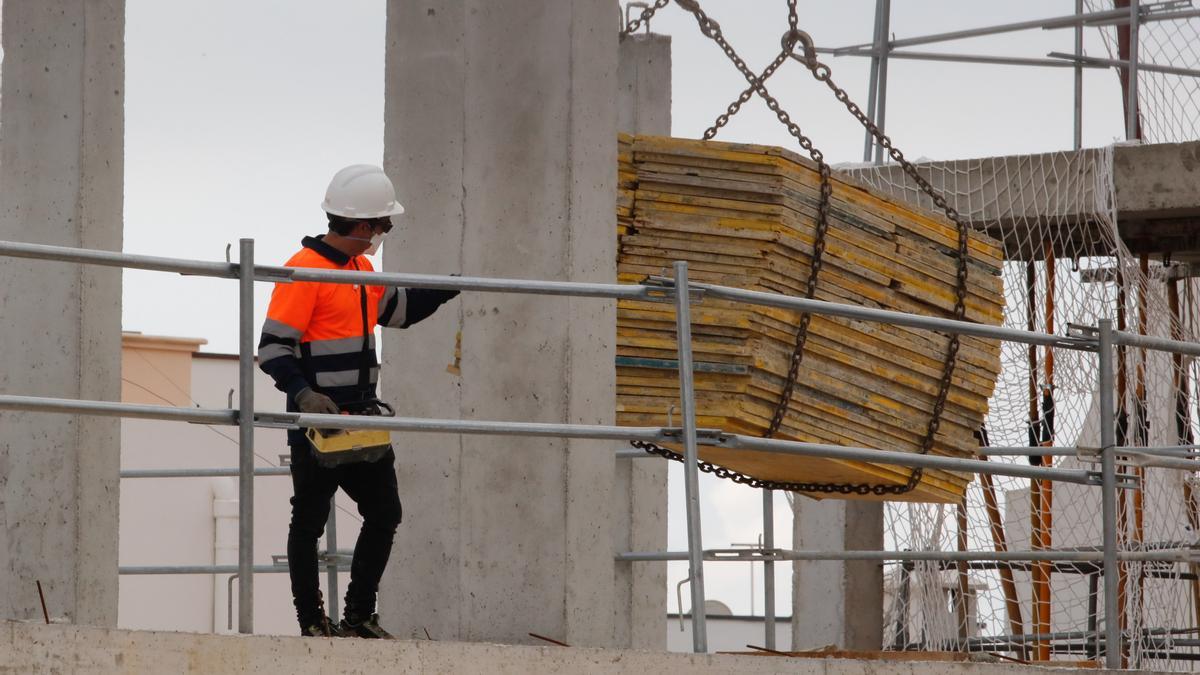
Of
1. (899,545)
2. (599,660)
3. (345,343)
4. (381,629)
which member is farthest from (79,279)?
(899,545)

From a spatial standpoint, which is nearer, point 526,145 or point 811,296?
point 526,145

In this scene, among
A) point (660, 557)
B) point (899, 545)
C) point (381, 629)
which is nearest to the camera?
point (381, 629)

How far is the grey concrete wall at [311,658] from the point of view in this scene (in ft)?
16.3

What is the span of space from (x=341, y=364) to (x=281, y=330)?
261mm

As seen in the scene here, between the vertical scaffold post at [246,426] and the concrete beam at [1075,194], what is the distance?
27.5ft

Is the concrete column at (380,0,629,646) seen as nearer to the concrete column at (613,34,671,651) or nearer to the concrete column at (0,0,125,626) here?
the concrete column at (0,0,125,626)

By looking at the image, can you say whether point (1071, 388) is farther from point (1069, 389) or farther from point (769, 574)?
point (769, 574)

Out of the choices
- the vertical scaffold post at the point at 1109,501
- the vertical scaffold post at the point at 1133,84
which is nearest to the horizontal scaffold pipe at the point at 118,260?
the vertical scaffold post at the point at 1109,501

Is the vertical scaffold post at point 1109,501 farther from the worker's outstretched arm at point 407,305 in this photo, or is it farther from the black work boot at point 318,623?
the black work boot at point 318,623

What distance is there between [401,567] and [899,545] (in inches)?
272

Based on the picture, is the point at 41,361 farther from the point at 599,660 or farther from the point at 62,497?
the point at 599,660

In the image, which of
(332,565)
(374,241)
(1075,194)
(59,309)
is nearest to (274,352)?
(374,241)

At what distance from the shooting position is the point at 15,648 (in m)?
4.92

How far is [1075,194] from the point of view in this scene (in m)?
13.1
